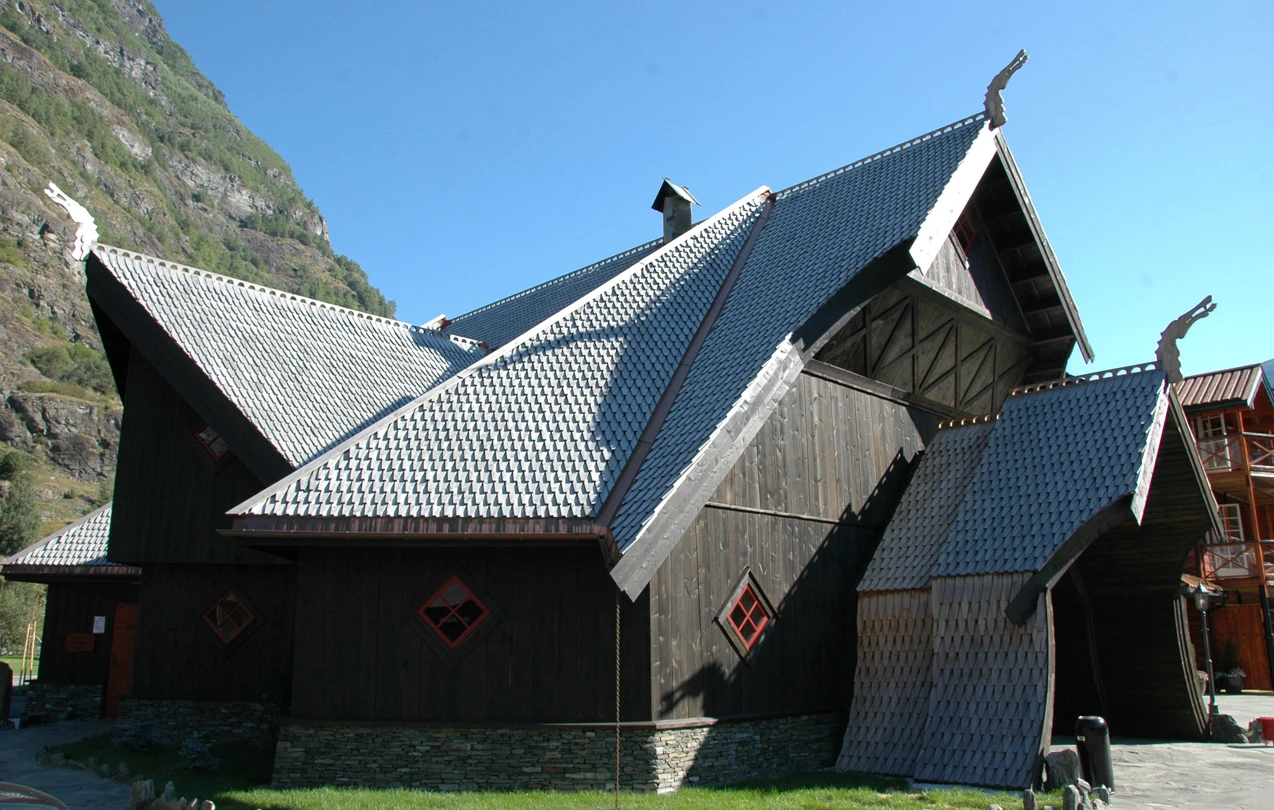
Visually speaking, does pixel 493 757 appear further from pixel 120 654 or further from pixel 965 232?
pixel 965 232

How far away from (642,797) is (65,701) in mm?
13359

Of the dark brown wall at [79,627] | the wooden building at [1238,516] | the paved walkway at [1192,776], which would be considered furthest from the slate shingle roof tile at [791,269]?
the wooden building at [1238,516]

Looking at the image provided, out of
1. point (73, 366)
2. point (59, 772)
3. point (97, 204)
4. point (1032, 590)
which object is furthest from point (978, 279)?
point (97, 204)

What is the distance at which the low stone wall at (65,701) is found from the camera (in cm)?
1811

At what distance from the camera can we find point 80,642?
60.4 ft

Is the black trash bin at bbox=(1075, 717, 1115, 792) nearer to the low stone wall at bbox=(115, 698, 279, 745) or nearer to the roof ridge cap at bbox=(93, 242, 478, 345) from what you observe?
the low stone wall at bbox=(115, 698, 279, 745)

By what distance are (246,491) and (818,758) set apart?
9019mm

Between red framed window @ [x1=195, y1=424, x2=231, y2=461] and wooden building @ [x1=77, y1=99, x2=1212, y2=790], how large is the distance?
0.05 metres

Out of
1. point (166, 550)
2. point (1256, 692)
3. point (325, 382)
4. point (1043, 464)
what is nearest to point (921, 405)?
point (1043, 464)

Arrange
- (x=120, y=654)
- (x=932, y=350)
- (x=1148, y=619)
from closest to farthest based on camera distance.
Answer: (x=1148, y=619) < (x=932, y=350) < (x=120, y=654)

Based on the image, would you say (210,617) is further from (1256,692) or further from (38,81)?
(38,81)

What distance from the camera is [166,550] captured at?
14.7 metres

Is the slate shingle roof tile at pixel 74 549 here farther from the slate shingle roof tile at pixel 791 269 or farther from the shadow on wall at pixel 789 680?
the shadow on wall at pixel 789 680

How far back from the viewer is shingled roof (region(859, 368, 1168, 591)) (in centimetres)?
1203
